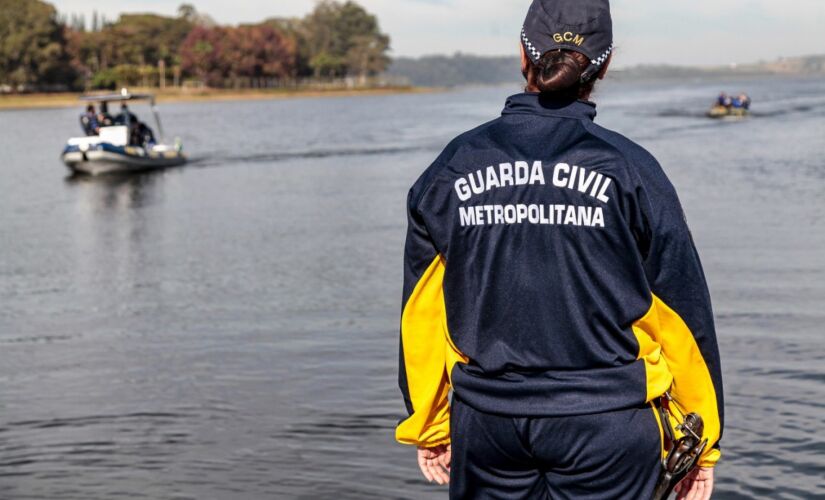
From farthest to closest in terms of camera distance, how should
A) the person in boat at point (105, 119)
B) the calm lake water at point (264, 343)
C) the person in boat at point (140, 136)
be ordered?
the person in boat at point (140, 136)
the person in boat at point (105, 119)
the calm lake water at point (264, 343)

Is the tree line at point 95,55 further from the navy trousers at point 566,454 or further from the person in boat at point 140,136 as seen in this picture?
the navy trousers at point 566,454

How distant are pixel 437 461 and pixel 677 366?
0.74m

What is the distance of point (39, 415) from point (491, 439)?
657cm

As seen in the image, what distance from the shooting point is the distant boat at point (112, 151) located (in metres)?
37.8

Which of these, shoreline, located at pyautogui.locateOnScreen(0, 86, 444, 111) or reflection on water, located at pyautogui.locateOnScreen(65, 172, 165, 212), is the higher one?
reflection on water, located at pyautogui.locateOnScreen(65, 172, 165, 212)

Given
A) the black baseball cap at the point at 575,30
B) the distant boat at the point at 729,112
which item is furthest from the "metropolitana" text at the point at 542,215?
the distant boat at the point at 729,112

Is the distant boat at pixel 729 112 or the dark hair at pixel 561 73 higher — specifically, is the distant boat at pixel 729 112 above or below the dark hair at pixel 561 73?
→ below

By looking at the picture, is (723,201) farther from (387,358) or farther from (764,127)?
(764,127)

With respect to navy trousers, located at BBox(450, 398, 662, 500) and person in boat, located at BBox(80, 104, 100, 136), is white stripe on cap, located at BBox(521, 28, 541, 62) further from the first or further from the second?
person in boat, located at BBox(80, 104, 100, 136)

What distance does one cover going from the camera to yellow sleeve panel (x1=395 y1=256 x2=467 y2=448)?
10.7ft

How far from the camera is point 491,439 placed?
3072mm

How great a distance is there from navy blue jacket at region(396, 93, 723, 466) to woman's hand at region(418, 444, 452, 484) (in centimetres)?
31

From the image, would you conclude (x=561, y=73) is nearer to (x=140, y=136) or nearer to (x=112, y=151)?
(x=112, y=151)

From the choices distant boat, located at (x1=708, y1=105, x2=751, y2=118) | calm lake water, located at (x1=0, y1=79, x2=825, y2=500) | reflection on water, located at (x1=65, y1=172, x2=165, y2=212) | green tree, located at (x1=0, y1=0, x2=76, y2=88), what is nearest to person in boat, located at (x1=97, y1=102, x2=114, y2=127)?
reflection on water, located at (x1=65, y1=172, x2=165, y2=212)
